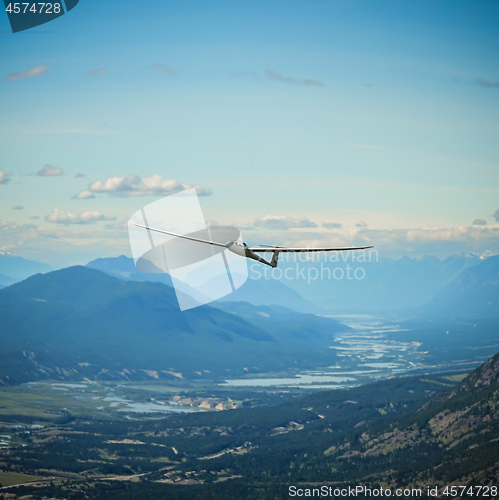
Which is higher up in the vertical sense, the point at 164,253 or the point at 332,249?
the point at 332,249

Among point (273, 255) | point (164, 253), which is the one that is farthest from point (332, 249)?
point (164, 253)

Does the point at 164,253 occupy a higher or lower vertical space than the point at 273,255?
lower

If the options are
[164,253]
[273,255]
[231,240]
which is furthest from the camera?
[164,253]

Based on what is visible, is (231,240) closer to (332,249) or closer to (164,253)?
(332,249)

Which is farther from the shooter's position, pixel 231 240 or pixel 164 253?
pixel 164 253

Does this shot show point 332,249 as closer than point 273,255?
Yes

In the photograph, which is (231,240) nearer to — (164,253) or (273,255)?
(273,255)

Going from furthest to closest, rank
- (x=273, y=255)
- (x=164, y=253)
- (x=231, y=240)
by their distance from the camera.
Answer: (x=164, y=253) < (x=273, y=255) < (x=231, y=240)

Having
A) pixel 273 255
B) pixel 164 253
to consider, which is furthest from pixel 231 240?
pixel 164 253

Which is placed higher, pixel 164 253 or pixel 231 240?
pixel 231 240
